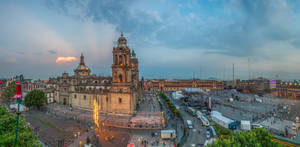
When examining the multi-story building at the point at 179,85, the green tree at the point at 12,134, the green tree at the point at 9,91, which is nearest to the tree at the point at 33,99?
the green tree at the point at 9,91

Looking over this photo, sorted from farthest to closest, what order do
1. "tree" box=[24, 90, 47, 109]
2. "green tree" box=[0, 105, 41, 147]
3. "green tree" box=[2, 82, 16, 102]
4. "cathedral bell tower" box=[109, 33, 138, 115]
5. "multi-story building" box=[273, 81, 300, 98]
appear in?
"multi-story building" box=[273, 81, 300, 98] < "green tree" box=[2, 82, 16, 102] < "tree" box=[24, 90, 47, 109] < "cathedral bell tower" box=[109, 33, 138, 115] < "green tree" box=[0, 105, 41, 147]

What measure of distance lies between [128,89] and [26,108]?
29.5 metres

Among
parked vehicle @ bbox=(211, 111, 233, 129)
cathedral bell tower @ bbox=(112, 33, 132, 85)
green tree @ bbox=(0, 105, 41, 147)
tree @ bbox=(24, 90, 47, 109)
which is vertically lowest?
parked vehicle @ bbox=(211, 111, 233, 129)

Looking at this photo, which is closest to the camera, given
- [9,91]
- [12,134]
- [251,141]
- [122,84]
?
[12,134]

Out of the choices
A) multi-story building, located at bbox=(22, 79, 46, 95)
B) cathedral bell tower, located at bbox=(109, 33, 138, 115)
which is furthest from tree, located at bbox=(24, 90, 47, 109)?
multi-story building, located at bbox=(22, 79, 46, 95)

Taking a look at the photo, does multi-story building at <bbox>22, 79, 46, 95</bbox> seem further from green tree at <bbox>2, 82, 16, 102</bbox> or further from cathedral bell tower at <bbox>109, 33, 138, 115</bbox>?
cathedral bell tower at <bbox>109, 33, 138, 115</bbox>

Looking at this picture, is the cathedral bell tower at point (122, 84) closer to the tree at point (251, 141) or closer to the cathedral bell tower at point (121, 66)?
the cathedral bell tower at point (121, 66)

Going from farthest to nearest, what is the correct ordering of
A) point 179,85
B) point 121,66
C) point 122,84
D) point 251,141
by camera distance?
point 179,85
point 121,66
point 122,84
point 251,141

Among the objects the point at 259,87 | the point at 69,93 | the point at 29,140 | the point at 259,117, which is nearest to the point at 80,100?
the point at 69,93

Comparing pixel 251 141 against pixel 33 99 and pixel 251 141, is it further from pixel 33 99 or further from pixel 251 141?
pixel 33 99

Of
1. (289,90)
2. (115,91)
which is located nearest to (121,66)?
(115,91)

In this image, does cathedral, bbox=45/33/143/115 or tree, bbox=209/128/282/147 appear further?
cathedral, bbox=45/33/143/115

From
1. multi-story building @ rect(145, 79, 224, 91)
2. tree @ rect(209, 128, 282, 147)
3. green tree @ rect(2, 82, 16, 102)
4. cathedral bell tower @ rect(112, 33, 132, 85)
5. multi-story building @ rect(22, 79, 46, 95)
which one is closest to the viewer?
tree @ rect(209, 128, 282, 147)

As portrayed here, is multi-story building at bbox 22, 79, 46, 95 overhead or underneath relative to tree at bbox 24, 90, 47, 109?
overhead
